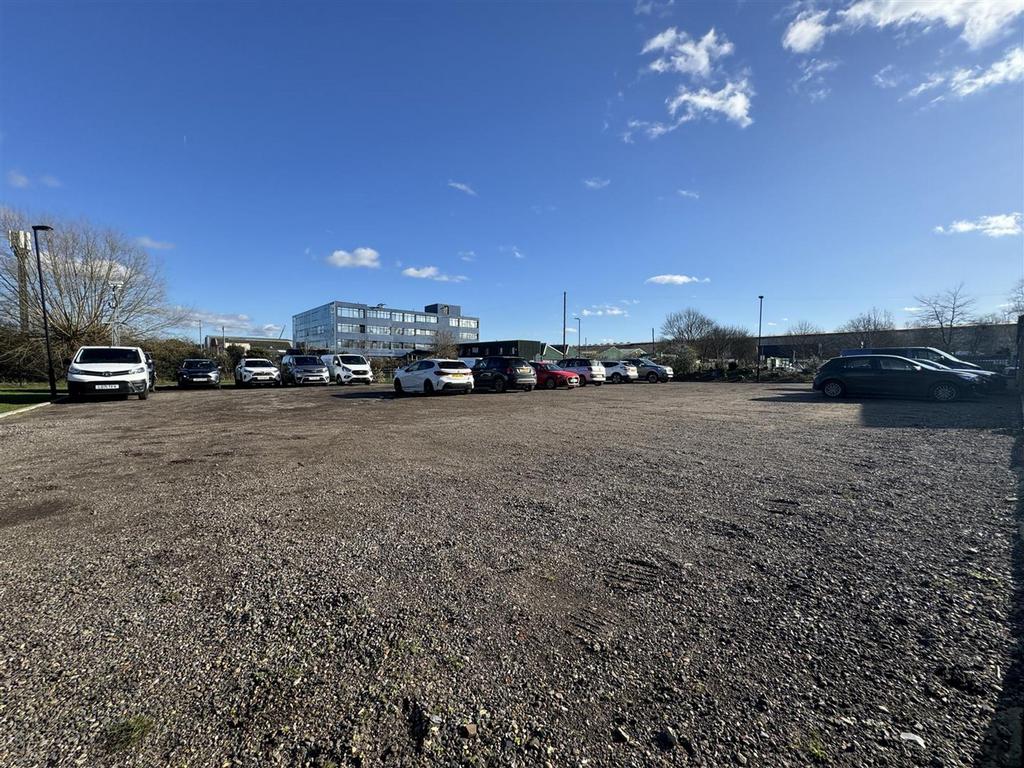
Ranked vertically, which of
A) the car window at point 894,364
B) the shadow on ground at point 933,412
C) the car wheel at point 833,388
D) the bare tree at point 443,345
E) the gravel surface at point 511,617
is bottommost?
the gravel surface at point 511,617

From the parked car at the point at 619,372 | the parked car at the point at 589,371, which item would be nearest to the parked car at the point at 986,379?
the parked car at the point at 589,371

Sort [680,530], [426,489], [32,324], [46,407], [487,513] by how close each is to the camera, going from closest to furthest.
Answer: [680,530] < [487,513] < [426,489] < [46,407] < [32,324]

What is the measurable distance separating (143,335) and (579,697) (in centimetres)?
3661

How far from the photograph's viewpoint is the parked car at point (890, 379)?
42.0ft

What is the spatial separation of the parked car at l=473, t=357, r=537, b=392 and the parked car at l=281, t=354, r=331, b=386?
10105 millimetres

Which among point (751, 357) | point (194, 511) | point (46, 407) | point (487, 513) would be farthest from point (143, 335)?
point (751, 357)

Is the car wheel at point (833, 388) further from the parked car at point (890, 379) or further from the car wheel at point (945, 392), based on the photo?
the car wheel at point (945, 392)

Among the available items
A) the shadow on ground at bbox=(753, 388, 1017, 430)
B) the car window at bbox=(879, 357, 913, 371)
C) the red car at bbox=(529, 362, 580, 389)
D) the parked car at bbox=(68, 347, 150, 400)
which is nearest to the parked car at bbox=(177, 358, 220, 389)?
the parked car at bbox=(68, 347, 150, 400)

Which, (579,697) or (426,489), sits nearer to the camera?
(579,697)

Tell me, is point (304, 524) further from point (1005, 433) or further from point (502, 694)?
point (1005, 433)

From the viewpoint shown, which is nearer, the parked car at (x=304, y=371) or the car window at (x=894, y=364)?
the car window at (x=894, y=364)

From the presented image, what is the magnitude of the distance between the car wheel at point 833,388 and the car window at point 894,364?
4.21 ft

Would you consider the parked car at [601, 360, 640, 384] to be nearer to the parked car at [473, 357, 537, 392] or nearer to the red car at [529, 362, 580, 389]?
the red car at [529, 362, 580, 389]

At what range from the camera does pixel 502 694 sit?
1.86 m
